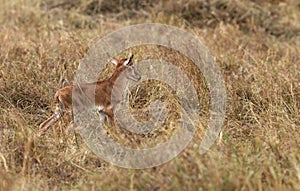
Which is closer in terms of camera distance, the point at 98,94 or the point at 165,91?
the point at 98,94

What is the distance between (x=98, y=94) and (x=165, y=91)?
74cm

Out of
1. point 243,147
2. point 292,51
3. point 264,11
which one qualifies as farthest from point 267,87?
point 264,11

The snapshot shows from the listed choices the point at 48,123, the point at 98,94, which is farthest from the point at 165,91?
the point at 48,123

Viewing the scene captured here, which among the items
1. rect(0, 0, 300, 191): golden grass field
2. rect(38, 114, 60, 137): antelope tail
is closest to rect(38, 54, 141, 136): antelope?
rect(38, 114, 60, 137): antelope tail

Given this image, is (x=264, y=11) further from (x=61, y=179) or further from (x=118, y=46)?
(x=61, y=179)

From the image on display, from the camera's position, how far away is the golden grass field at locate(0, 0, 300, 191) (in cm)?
366

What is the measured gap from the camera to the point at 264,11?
9469 mm

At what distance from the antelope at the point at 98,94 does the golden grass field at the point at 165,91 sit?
0.10 metres

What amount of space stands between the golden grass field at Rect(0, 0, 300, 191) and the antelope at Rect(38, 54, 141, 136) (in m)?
0.10

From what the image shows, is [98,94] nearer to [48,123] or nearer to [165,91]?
[48,123]

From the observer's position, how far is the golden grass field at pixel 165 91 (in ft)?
12.0

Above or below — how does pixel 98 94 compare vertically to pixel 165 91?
above

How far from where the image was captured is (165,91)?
539cm

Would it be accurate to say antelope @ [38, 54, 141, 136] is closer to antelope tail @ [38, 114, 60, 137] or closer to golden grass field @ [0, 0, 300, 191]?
antelope tail @ [38, 114, 60, 137]
